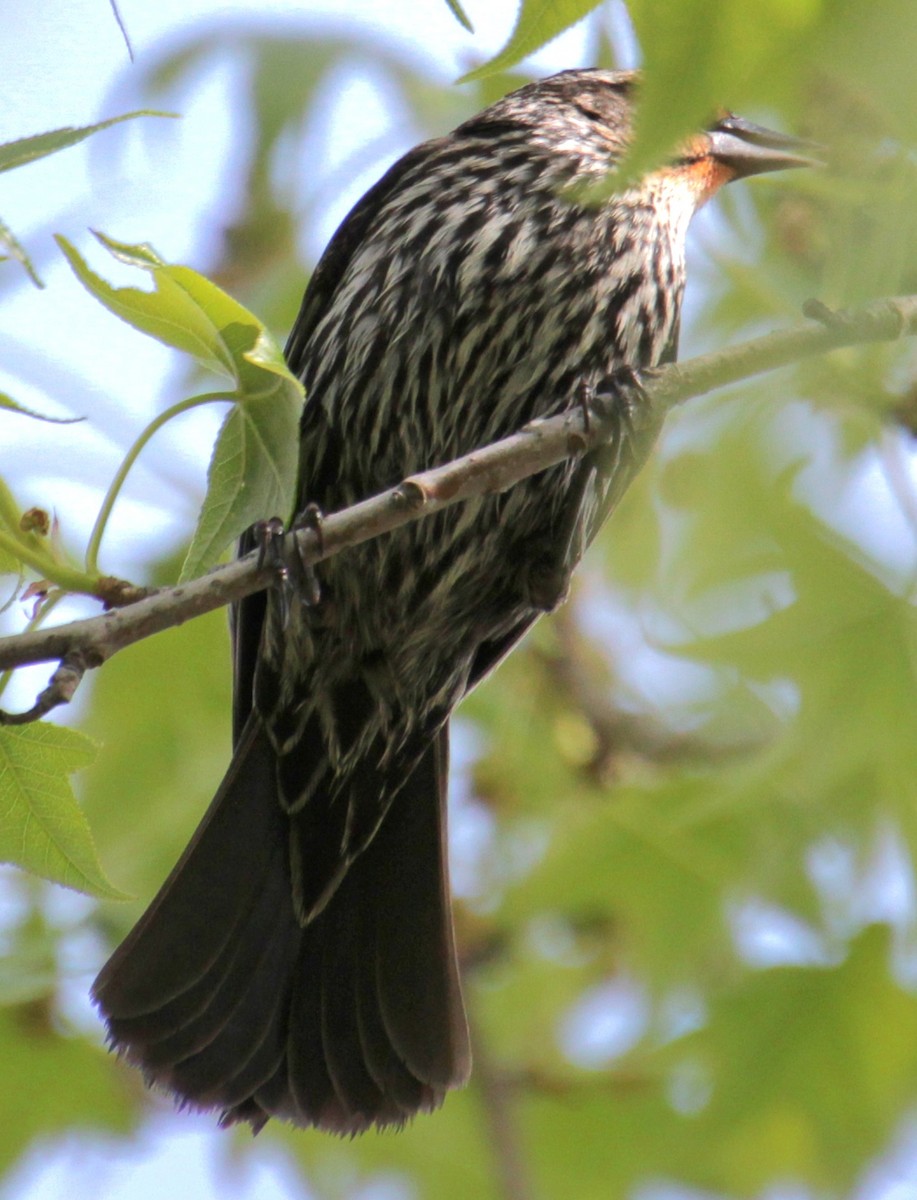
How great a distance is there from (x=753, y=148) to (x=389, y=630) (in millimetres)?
1100

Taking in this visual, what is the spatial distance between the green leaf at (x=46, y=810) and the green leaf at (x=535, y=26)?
0.72 metres

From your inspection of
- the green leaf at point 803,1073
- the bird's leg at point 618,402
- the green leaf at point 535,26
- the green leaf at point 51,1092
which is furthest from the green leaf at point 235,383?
the green leaf at point 51,1092

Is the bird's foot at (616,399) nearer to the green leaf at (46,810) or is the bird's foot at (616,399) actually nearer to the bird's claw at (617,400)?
the bird's claw at (617,400)

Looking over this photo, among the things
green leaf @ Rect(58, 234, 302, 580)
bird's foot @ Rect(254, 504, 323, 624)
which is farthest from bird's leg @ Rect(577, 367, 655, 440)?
green leaf @ Rect(58, 234, 302, 580)

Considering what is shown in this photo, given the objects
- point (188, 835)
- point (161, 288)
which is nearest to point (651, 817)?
point (188, 835)

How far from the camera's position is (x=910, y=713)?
78.7 inches

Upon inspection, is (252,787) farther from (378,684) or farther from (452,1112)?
(452,1112)

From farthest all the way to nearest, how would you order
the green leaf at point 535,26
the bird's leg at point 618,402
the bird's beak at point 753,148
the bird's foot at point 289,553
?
the bird's beak at point 753,148, the bird's leg at point 618,402, the bird's foot at point 289,553, the green leaf at point 535,26

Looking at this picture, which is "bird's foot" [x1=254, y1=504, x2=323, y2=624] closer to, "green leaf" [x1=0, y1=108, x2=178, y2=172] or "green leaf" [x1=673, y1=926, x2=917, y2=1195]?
"green leaf" [x1=0, y1=108, x2=178, y2=172]

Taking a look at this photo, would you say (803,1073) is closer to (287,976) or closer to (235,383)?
(287,976)

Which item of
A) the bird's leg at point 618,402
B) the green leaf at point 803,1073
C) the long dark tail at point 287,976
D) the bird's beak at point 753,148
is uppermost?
the bird's leg at point 618,402

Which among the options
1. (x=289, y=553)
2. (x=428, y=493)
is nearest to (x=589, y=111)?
(x=289, y=553)

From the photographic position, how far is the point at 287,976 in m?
2.50

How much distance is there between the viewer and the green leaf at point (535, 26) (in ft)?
3.63
